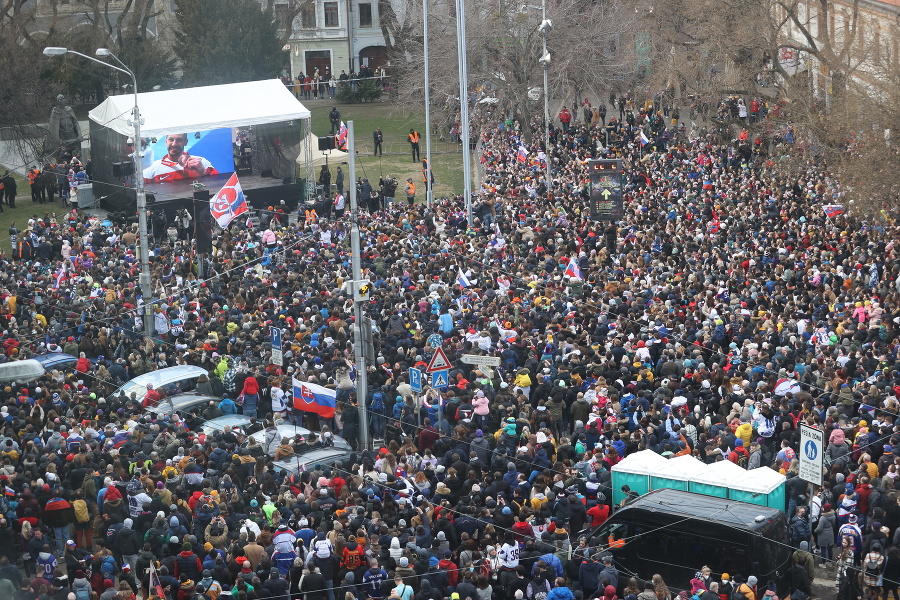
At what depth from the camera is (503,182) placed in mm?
43281

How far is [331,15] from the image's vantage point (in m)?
82.6

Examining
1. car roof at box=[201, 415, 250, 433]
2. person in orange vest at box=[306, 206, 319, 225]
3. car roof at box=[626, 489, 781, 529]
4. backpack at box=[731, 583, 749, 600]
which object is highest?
person in orange vest at box=[306, 206, 319, 225]

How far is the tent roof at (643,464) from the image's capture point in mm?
17781

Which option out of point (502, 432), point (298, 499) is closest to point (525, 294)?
point (502, 432)

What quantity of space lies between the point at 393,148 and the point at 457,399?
39.0m

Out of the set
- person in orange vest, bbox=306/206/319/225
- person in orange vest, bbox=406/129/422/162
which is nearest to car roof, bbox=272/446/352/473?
person in orange vest, bbox=306/206/319/225

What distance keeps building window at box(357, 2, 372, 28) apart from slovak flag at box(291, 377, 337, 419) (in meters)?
63.5

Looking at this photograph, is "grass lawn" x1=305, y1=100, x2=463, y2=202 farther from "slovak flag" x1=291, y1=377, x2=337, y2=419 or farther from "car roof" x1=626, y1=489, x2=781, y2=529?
"car roof" x1=626, y1=489, x2=781, y2=529

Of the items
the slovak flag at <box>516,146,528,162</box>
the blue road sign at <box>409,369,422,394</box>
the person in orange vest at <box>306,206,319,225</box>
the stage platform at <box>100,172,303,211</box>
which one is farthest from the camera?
the stage platform at <box>100,172,303,211</box>

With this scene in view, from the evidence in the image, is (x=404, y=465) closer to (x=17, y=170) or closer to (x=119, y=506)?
(x=119, y=506)

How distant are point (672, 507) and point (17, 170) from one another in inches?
1753

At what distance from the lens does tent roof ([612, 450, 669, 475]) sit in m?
17.8

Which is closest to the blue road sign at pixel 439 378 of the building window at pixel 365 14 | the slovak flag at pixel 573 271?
the slovak flag at pixel 573 271

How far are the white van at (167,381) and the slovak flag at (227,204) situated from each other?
738 cm
